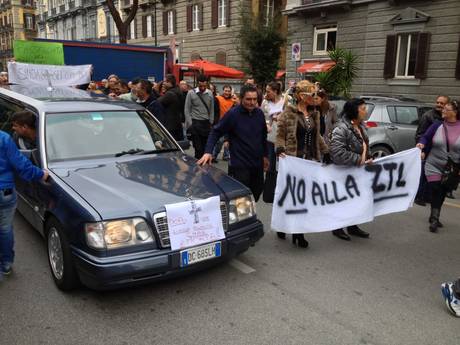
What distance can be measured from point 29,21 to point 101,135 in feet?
281

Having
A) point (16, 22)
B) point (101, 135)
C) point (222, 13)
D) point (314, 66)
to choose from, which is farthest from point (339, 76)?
point (16, 22)

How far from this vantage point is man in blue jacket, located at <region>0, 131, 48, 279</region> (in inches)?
140

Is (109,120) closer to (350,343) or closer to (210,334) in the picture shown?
(210,334)

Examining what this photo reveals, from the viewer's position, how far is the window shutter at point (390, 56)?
1852cm

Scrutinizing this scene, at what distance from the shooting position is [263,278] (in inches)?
158

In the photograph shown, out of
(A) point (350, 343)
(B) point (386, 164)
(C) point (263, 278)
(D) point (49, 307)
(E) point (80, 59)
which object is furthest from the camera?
(E) point (80, 59)

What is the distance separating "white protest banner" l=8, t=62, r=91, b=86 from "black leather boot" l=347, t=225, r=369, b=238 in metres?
8.00

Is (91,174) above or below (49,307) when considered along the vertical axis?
above

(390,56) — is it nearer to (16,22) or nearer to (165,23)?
Result: (165,23)

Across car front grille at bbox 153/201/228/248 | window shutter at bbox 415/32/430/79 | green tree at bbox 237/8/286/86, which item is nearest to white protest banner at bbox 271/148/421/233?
car front grille at bbox 153/201/228/248

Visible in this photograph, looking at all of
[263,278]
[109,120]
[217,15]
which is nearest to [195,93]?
[109,120]

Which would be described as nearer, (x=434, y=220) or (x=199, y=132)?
(x=434, y=220)

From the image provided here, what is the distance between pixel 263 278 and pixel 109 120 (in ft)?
7.90

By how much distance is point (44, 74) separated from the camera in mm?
10484
